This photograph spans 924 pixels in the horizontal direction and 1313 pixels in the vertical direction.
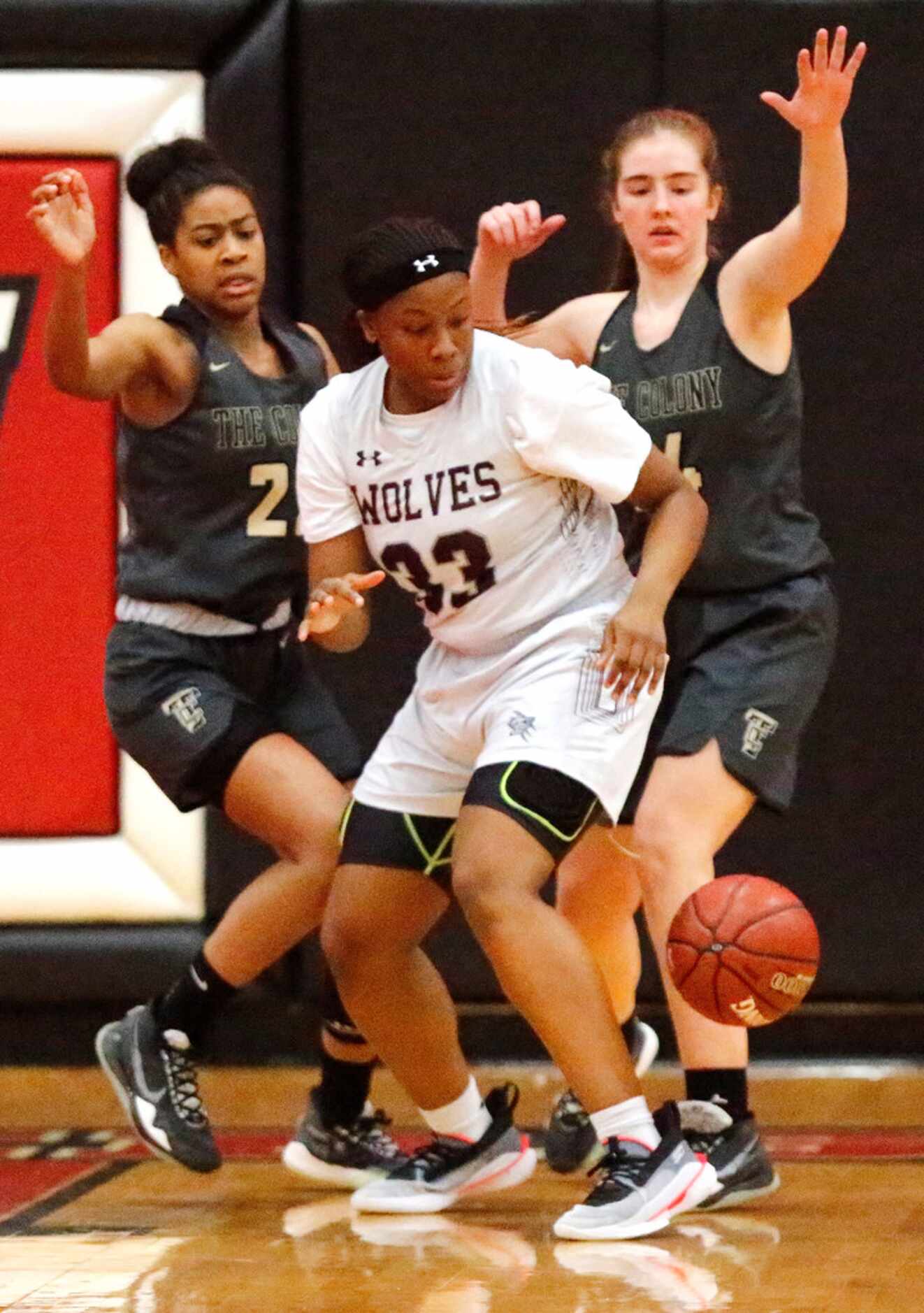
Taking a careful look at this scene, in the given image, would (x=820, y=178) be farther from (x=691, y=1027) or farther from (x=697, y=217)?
(x=691, y=1027)

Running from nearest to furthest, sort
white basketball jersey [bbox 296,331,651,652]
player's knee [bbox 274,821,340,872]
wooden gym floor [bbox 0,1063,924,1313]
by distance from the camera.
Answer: wooden gym floor [bbox 0,1063,924,1313], white basketball jersey [bbox 296,331,651,652], player's knee [bbox 274,821,340,872]

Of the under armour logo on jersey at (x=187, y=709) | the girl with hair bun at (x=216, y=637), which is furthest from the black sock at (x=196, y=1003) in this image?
the under armour logo on jersey at (x=187, y=709)

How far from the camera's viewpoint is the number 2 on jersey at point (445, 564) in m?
3.63

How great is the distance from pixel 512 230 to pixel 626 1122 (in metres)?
1.69

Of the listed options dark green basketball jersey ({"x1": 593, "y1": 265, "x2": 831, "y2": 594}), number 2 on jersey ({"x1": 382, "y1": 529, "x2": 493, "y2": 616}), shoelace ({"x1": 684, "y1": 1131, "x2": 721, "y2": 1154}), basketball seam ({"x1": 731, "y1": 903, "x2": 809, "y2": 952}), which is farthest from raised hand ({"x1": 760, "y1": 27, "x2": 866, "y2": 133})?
shoelace ({"x1": 684, "y1": 1131, "x2": 721, "y2": 1154})

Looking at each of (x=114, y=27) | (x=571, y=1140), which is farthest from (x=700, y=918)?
(x=114, y=27)

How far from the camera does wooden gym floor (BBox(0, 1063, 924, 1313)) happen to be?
124 inches

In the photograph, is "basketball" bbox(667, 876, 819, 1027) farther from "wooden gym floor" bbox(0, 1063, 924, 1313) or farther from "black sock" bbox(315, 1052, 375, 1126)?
"black sock" bbox(315, 1052, 375, 1126)

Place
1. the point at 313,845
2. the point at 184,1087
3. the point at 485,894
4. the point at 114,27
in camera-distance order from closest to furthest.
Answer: the point at 485,894 < the point at 313,845 < the point at 184,1087 < the point at 114,27

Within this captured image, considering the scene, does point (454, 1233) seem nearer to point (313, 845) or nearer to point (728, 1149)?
point (728, 1149)

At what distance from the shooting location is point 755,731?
396cm

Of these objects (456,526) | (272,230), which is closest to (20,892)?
(272,230)

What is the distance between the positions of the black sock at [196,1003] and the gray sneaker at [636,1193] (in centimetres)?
92

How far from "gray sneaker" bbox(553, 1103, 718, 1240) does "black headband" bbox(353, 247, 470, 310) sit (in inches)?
55.1
